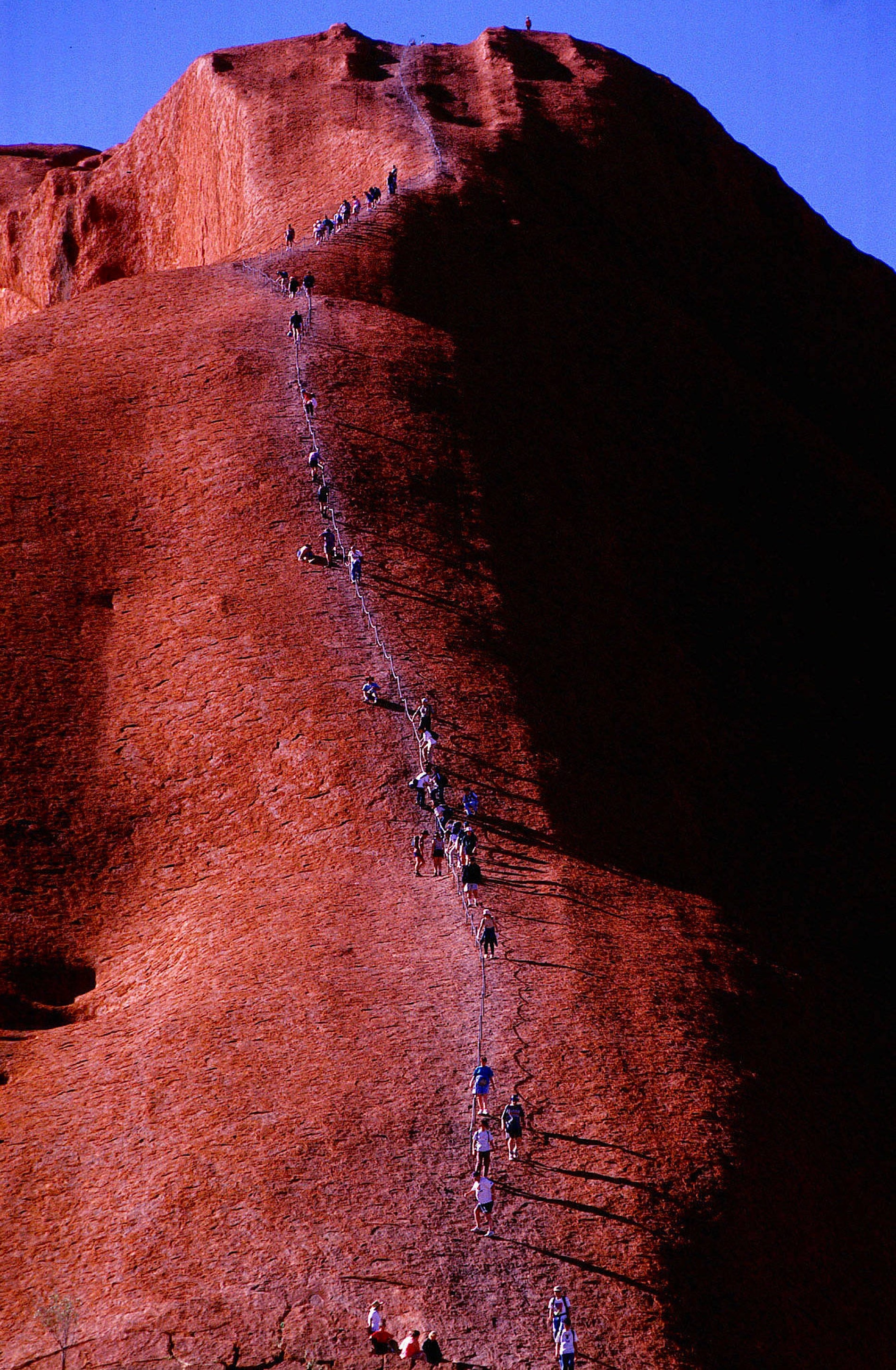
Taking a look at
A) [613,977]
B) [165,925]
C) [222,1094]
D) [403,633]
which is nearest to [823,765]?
[403,633]

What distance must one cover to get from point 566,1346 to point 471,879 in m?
12.0

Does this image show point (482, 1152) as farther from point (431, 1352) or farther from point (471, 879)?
point (471, 879)

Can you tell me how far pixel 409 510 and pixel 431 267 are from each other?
17.0m

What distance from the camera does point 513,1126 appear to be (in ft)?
77.3

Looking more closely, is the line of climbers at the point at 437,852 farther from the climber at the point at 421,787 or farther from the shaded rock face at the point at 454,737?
the shaded rock face at the point at 454,737

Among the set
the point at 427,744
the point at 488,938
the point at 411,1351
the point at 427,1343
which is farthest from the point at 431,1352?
the point at 427,744

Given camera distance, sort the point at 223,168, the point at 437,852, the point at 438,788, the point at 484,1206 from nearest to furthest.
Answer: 1. the point at 484,1206
2. the point at 437,852
3. the point at 438,788
4. the point at 223,168

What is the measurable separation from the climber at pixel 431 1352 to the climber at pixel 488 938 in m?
9.50

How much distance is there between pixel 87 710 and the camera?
3897 cm

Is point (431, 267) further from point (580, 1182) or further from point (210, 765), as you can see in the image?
point (580, 1182)

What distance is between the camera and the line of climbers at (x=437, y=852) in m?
20.4

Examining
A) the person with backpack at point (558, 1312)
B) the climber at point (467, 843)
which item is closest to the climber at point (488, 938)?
the climber at point (467, 843)

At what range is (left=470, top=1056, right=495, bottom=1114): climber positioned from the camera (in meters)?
24.2

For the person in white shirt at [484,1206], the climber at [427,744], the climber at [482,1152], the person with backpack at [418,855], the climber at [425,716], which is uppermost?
the climber at [425,716]
